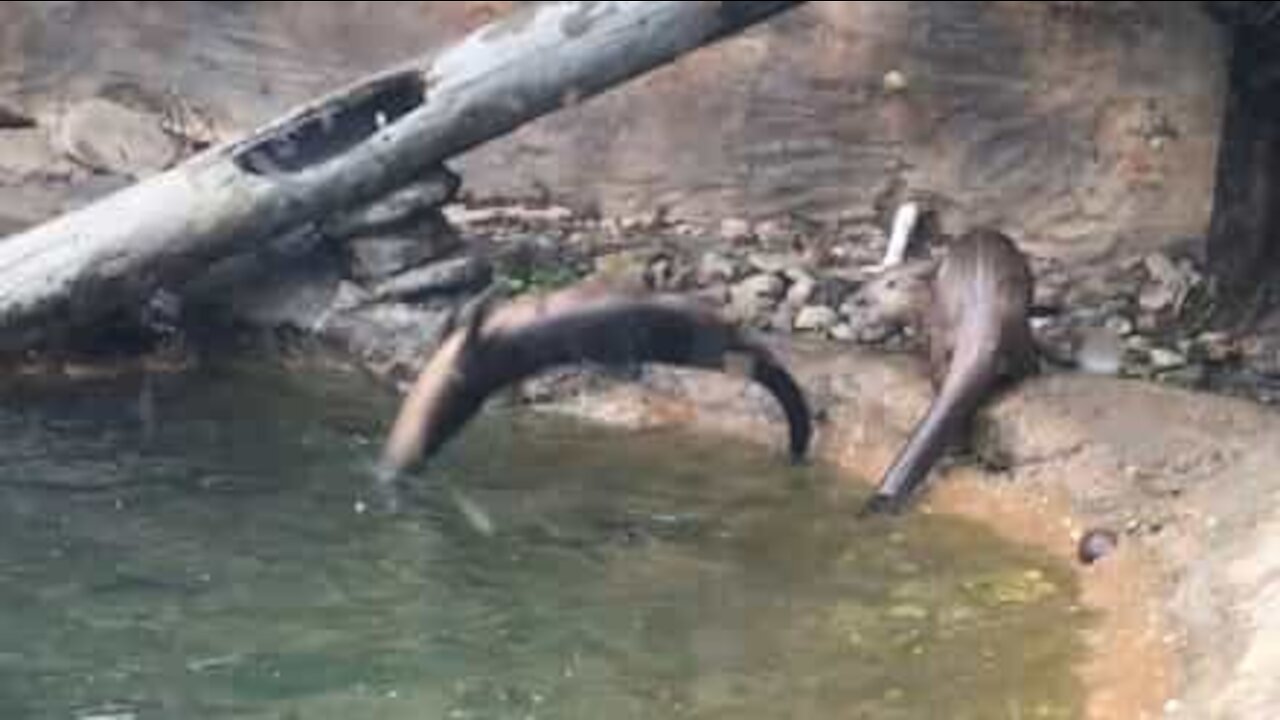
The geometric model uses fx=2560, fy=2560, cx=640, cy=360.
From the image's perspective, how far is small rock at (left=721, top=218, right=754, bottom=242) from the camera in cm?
1023

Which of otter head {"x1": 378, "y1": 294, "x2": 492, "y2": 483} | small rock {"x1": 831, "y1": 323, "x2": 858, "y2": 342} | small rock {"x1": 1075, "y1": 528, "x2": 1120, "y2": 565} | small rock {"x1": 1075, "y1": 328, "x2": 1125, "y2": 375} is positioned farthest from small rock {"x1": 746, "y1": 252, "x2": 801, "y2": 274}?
small rock {"x1": 1075, "y1": 528, "x2": 1120, "y2": 565}

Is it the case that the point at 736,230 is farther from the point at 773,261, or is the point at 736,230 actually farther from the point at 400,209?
the point at 400,209

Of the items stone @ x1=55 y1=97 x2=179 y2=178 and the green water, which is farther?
stone @ x1=55 y1=97 x2=179 y2=178

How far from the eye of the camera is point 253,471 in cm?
823

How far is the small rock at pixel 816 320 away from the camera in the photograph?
930cm

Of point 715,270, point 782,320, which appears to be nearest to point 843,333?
point 782,320

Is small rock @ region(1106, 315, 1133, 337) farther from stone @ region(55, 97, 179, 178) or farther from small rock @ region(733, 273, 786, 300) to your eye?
stone @ region(55, 97, 179, 178)

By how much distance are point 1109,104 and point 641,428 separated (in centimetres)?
262

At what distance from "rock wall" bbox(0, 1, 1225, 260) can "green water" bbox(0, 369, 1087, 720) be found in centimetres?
194

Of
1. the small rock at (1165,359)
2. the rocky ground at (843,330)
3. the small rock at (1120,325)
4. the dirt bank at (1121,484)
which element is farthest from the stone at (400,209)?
the small rock at (1165,359)

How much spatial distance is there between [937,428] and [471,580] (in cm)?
176

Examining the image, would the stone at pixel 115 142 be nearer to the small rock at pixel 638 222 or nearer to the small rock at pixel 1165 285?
the small rock at pixel 638 222

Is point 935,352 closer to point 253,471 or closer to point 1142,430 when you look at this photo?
point 1142,430

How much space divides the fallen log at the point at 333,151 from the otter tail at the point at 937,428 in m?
1.39
